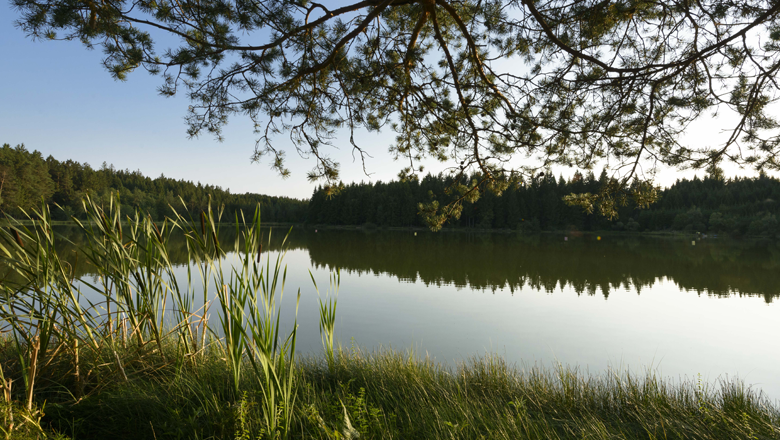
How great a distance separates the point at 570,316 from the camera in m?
7.90

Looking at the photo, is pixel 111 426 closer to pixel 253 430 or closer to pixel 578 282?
pixel 253 430

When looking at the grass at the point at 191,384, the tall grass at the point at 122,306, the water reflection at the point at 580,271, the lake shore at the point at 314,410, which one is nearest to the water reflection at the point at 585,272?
the water reflection at the point at 580,271

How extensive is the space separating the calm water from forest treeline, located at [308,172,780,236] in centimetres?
2549

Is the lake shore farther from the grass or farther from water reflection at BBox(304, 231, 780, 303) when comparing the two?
water reflection at BBox(304, 231, 780, 303)

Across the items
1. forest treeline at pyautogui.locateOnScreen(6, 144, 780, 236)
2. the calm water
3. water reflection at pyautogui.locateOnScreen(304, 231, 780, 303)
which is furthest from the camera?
forest treeline at pyautogui.locateOnScreen(6, 144, 780, 236)

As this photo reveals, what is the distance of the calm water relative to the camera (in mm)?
5500

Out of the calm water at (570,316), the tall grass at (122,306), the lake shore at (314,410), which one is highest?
the tall grass at (122,306)

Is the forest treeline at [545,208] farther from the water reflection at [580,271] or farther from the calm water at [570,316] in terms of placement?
the calm water at [570,316]

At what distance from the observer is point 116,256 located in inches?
79.8

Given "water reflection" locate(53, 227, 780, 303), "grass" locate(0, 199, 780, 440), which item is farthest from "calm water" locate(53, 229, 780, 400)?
"grass" locate(0, 199, 780, 440)

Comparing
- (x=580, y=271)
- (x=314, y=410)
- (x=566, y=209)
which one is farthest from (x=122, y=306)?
(x=566, y=209)

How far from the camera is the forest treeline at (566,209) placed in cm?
4175

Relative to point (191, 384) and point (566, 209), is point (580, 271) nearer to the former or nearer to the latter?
point (191, 384)

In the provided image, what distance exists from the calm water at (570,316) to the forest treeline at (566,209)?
83.6 ft
